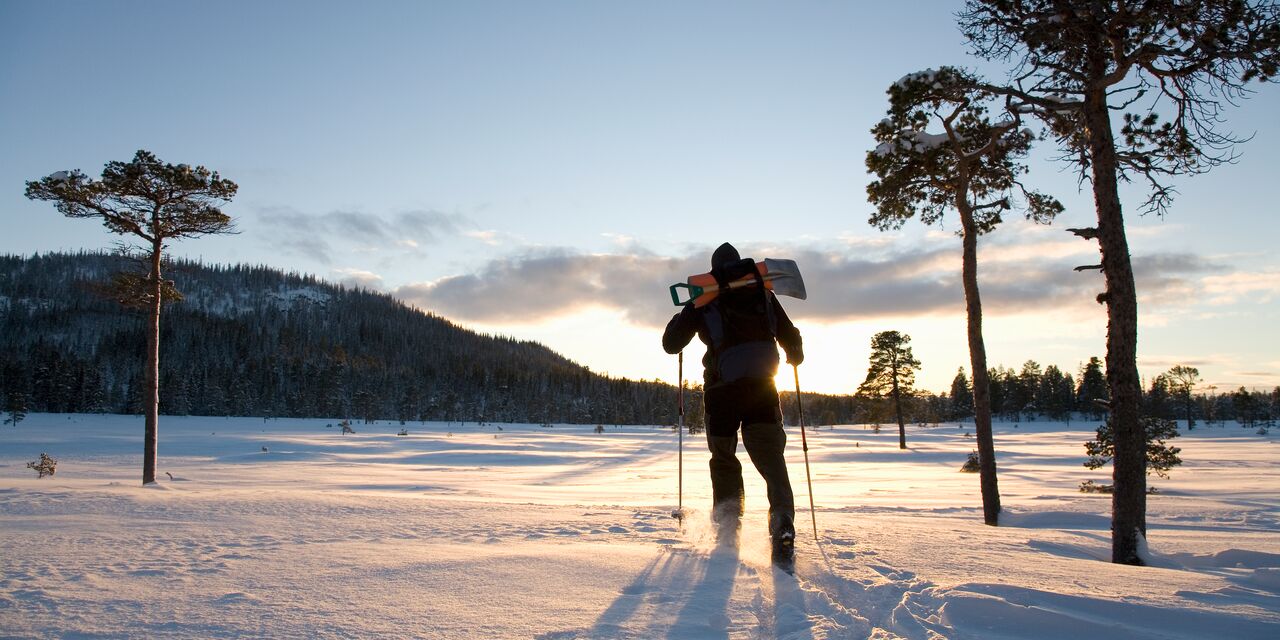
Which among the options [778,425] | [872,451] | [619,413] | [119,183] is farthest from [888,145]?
[619,413]

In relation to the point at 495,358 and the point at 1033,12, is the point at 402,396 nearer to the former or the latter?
the point at 495,358

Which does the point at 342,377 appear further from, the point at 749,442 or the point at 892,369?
the point at 749,442

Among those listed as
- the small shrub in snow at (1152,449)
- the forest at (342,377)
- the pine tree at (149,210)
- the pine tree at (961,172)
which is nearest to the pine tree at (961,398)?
the forest at (342,377)

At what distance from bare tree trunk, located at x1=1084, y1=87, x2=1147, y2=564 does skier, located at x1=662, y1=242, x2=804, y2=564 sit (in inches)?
161

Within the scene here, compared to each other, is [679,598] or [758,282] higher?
[758,282]

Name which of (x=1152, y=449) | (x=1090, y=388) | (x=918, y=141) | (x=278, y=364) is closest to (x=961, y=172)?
(x=918, y=141)

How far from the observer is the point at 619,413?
4631 inches

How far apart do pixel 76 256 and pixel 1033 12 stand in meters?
246

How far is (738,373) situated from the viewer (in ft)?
14.8

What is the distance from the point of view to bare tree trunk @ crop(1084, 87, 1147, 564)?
651 cm

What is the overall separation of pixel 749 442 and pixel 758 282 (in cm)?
117

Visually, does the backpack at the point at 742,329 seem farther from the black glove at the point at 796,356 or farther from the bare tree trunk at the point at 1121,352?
the bare tree trunk at the point at 1121,352

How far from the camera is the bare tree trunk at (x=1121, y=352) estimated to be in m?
6.51

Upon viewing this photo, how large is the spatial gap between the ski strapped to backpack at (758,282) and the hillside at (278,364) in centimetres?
9066
